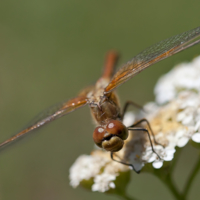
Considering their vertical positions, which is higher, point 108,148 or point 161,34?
point 161,34

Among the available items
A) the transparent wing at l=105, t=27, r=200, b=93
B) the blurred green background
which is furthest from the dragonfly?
the blurred green background

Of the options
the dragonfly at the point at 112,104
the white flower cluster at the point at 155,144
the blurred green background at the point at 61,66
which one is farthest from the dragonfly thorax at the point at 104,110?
the blurred green background at the point at 61,66

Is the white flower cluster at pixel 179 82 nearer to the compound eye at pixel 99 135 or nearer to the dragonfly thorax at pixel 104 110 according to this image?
the dragonfly thorax at pixel 104 110

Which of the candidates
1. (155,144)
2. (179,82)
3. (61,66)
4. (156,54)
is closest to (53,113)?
(155,144)

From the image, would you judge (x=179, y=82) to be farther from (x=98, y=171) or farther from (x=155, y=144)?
(x=98, y=171)

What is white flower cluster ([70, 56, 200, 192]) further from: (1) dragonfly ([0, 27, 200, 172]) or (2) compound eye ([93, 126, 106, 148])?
(2) compound eye ([93, 126, 106, 148])

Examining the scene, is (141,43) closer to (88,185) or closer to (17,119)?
(17,119)

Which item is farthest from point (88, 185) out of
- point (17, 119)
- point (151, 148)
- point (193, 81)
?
point (17, 119)
